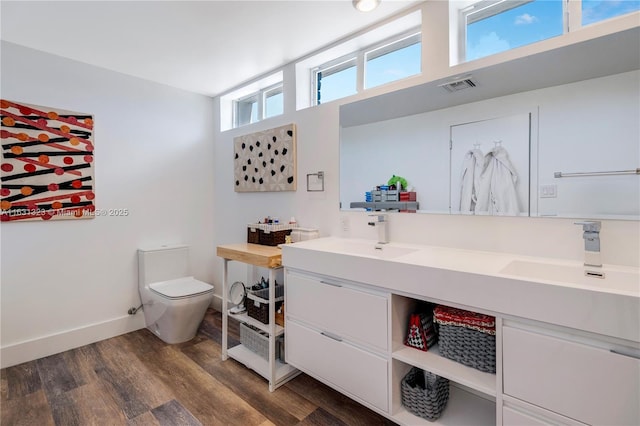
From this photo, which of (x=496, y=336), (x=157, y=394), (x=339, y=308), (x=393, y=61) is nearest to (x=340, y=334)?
(x=339, y=308)

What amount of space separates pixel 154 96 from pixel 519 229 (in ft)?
10.4

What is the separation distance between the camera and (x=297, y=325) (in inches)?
73.4

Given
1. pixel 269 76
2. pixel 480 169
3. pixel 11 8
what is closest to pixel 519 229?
pixel 480 169

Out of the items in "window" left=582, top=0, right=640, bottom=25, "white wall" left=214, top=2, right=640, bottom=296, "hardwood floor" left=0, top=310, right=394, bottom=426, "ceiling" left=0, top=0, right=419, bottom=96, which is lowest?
"hardwood floor" left=0, top=310, right=394, bottom=426

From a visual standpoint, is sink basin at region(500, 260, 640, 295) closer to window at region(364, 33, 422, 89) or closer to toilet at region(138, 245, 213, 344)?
window at region(364, 33, 422, 89)

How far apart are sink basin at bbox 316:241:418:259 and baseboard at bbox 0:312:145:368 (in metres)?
2.13

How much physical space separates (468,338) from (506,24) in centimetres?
157

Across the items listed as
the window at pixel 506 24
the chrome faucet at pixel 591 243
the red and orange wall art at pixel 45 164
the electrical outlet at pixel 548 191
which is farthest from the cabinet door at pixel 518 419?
the red and orange wall art at pixel 45 164

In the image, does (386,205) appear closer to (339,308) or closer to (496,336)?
(339,308)

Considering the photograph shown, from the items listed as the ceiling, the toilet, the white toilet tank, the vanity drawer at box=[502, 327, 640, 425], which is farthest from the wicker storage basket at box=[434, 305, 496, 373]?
the white toilet tank

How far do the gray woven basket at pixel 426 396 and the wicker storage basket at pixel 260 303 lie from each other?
97 centimetres

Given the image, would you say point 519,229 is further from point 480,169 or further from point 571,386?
point 571,386

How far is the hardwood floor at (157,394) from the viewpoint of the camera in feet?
5.45

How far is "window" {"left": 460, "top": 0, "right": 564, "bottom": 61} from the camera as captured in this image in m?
1.41
